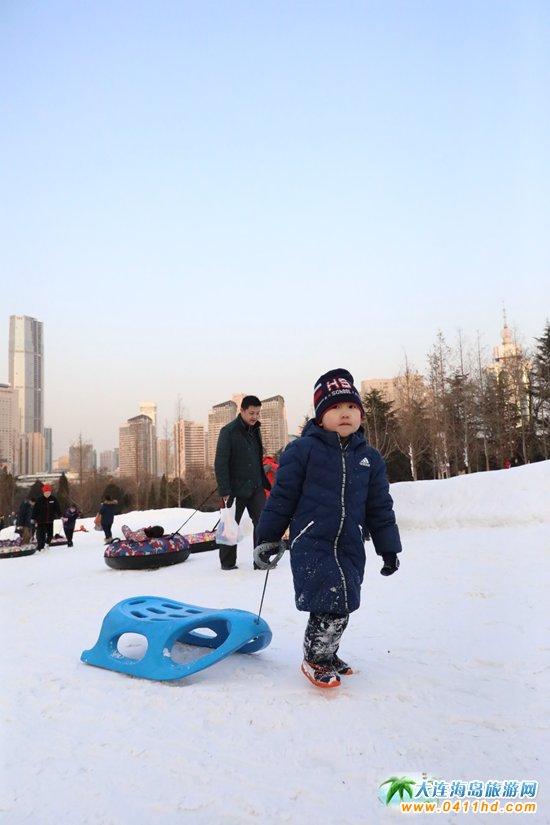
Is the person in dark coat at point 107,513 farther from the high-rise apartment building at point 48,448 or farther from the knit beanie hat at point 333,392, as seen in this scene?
the high-rise apartment building at point 48,448

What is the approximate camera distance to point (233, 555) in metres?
6.99

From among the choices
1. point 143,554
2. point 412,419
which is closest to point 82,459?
point 412,419

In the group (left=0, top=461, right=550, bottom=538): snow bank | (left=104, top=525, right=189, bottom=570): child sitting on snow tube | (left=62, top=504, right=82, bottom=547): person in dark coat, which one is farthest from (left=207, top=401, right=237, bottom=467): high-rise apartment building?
(left=104, top=525, right=189, bottom=570): child sitting on snow tube

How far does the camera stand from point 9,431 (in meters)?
36.2

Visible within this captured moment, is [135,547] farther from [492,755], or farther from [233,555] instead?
[492,755]

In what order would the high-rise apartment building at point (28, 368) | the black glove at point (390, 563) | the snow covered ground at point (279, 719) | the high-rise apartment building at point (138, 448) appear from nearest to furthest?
1. the snow covered ground at point (279, 719)
2. the black glove at point (390, 563)
3. the high-rise apartment building at point (28, 368)
4. the high-rise apartment building at point (138, 448)

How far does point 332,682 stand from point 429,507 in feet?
24.0

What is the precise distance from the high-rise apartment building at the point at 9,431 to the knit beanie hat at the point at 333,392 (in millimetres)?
23416

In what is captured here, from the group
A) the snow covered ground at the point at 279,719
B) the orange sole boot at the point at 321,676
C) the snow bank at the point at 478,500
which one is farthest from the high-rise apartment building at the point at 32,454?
the orange sole boot at the point at 321,676

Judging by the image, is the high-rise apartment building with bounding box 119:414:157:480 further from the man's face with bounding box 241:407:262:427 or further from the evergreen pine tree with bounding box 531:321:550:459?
the man's face with bounding box 241:407:262:427

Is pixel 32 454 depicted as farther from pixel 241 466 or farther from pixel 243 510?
pixel 241 466

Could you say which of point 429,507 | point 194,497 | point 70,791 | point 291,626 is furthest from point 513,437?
point 70,791

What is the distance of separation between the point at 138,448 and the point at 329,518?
39938 millimetres

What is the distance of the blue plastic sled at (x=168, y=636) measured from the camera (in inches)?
117
